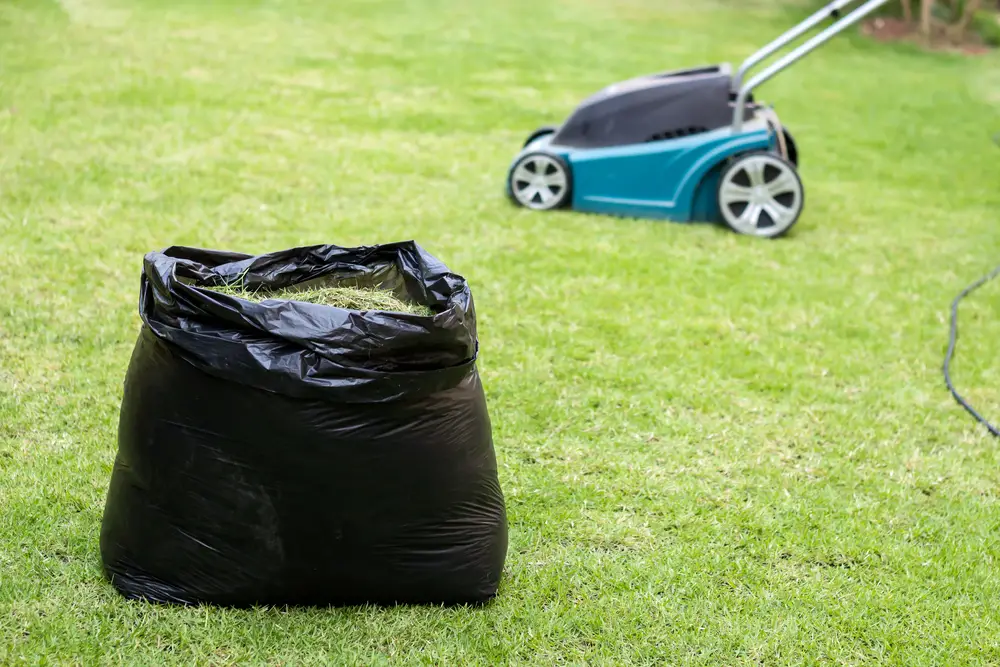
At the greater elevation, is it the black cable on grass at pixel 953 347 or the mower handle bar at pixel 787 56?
the mower handle bar at pixel 787 56

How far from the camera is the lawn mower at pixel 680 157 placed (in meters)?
5.79

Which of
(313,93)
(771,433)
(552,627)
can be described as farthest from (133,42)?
(552,627)

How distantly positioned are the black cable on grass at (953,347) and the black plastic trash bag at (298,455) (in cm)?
222

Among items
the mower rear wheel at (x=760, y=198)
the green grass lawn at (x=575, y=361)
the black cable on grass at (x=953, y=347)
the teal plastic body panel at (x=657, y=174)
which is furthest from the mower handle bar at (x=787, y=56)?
the black cable on grass at (x=953, y=347)

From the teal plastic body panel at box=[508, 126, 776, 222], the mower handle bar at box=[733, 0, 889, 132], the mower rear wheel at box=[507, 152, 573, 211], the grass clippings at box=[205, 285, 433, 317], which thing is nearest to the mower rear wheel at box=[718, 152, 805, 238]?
the teal plastic body panel at box=[508, 126, 776, 222]

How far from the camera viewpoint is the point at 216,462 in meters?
2.45

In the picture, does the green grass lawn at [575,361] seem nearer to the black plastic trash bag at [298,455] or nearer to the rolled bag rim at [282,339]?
the black plastic trash bag at [298,455]

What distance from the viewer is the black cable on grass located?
396 cm

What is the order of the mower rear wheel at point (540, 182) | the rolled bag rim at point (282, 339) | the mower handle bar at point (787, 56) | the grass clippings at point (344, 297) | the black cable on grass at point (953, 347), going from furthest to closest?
1. the mower rear wheel at point (540, 182)
2. the mower handle bar at point (787, 56)
3. the black cable on grass at point (953, 347)
4. the grass clippings at point (344, 297)
5. the rolled bag rim at point (282, 339)

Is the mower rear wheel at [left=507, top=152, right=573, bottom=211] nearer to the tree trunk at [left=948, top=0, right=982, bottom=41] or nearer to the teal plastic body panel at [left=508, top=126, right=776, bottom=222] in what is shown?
the teal plastic body panel at [left=508, top=126, right=776, bottom=222]

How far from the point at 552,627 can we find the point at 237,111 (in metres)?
6.13

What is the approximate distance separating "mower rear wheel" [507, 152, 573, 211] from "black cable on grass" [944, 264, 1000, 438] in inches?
86.5

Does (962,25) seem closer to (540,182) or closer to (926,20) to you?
(926,20)

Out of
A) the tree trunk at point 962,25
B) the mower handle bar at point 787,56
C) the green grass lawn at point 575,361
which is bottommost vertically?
the green grass lawn at point 575,361
